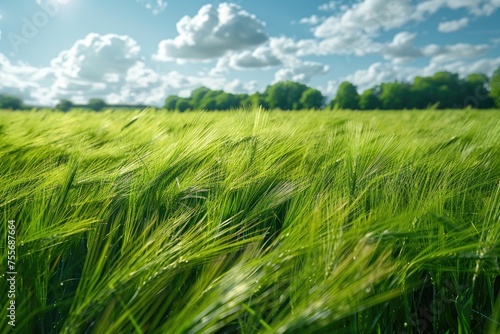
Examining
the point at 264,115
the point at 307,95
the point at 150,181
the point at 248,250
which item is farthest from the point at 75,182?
the point at 307,95

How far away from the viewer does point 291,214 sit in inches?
26.4

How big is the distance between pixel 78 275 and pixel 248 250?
334 mm

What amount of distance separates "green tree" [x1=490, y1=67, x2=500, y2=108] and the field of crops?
102 feet

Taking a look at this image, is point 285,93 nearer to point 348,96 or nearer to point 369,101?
point 348,96

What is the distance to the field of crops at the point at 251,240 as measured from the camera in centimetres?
48

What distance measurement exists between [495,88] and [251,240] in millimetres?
33883

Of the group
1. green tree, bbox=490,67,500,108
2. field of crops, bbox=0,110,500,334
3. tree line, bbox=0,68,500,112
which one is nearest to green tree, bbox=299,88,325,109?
tree line, bbox=0,68,500,112

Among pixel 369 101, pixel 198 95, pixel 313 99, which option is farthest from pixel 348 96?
pixel 198 95

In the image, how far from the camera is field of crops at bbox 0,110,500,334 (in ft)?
1.56

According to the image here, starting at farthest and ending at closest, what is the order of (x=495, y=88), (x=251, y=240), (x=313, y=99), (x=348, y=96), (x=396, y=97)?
(x=348, y=96) < (x=396, y=97) < (x=313, y=99) < (x=495, y=88) < (x=251, y=240)

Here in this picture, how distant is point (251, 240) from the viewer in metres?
0.62

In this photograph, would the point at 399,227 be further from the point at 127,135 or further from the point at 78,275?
the point at 127,135

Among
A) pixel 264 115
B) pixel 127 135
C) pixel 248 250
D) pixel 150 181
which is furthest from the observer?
pixel 127 135

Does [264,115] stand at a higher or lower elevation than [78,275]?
higher
